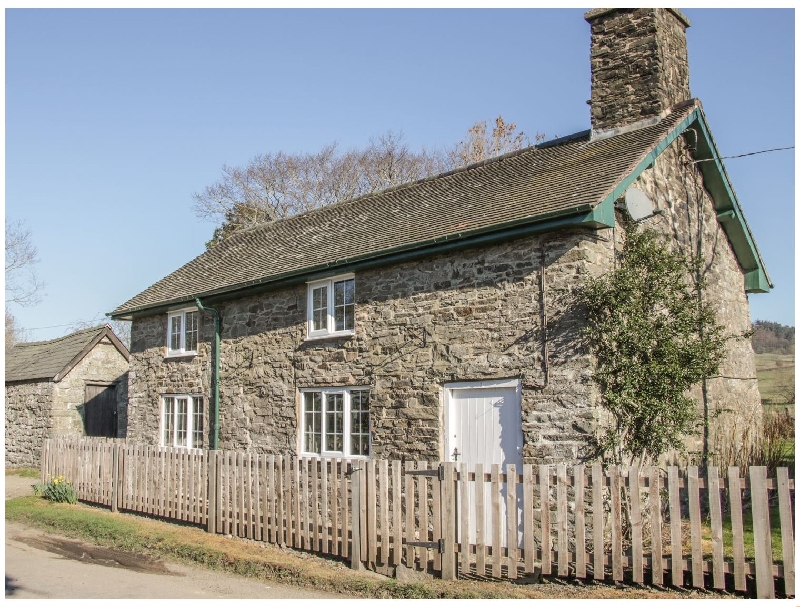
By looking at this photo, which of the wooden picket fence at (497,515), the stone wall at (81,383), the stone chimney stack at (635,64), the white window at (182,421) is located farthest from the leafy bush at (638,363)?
the stone wall at (81,383)

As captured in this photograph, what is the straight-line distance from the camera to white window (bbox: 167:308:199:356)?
18328 mm

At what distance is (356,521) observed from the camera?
1012cm

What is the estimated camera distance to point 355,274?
1418 cm

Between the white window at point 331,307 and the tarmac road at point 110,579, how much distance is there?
5287mm

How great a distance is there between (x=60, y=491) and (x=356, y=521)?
8.97m

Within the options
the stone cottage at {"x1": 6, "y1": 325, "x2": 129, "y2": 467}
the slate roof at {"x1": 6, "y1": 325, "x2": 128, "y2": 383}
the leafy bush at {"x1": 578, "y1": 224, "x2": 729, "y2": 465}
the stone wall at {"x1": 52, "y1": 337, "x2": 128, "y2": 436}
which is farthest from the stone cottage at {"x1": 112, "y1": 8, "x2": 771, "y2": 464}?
the slate roof at {"x1": 6, "y1": 325, "x2": 128, "y2": 383}

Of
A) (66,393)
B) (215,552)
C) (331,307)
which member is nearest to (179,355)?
(331,307)

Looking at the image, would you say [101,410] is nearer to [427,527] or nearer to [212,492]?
[212,492]

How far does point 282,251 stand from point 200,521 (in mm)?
6714

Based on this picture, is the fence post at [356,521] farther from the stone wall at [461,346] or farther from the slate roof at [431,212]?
the slate roof at [431,212]

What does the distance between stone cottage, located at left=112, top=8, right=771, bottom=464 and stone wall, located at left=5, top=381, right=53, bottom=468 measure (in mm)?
5937

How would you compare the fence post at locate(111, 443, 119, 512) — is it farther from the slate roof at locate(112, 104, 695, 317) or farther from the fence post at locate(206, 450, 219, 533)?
the slate roof at locate(112, 104, 695, 317)

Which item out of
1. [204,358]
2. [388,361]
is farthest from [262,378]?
[388,361]

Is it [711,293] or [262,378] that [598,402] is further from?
Answer: [262,378]
